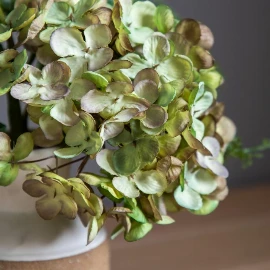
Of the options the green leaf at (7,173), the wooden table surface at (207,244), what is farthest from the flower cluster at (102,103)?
the wooden table surface at (207,244)

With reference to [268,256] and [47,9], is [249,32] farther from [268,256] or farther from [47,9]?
[47,9]

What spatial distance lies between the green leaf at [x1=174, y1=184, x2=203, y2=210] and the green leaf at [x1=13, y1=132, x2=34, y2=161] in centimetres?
12

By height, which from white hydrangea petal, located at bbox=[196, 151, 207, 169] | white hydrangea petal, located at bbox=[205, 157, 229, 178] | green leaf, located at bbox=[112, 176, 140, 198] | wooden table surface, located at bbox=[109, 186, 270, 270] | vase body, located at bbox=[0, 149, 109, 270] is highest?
green leaf, located at bbox=[112, 176, 140, 198]

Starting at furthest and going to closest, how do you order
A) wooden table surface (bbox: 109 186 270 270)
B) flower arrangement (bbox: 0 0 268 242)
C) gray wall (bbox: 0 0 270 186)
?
gray wall (bbox: 0 0 270 186) → wooden table surface (bbox: 109 186 270 270) → flower arrangement (bbox: 0 0 268 242)

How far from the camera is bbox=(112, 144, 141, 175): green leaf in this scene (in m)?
0.42

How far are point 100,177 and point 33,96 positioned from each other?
0.08m

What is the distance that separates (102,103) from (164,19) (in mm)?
105

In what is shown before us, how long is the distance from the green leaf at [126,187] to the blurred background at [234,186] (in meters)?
0.32

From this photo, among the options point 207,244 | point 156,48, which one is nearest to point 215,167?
point 156,48

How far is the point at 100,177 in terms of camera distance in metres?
0.43

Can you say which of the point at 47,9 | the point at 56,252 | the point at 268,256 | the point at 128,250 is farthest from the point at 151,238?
the point at 47,9

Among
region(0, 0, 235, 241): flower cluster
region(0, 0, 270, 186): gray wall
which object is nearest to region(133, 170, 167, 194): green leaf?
region(0, 0, 235, 241): flower cluster

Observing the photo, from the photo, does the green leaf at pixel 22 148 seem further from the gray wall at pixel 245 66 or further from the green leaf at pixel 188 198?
the gray wall at pixel 245 66

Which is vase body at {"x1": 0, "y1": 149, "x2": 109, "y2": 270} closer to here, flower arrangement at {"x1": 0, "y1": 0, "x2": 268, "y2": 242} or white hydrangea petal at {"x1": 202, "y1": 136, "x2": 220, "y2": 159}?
flower arrangement at {"x1": 0, "y1": 0, "x2": 268, "y2": 242}
